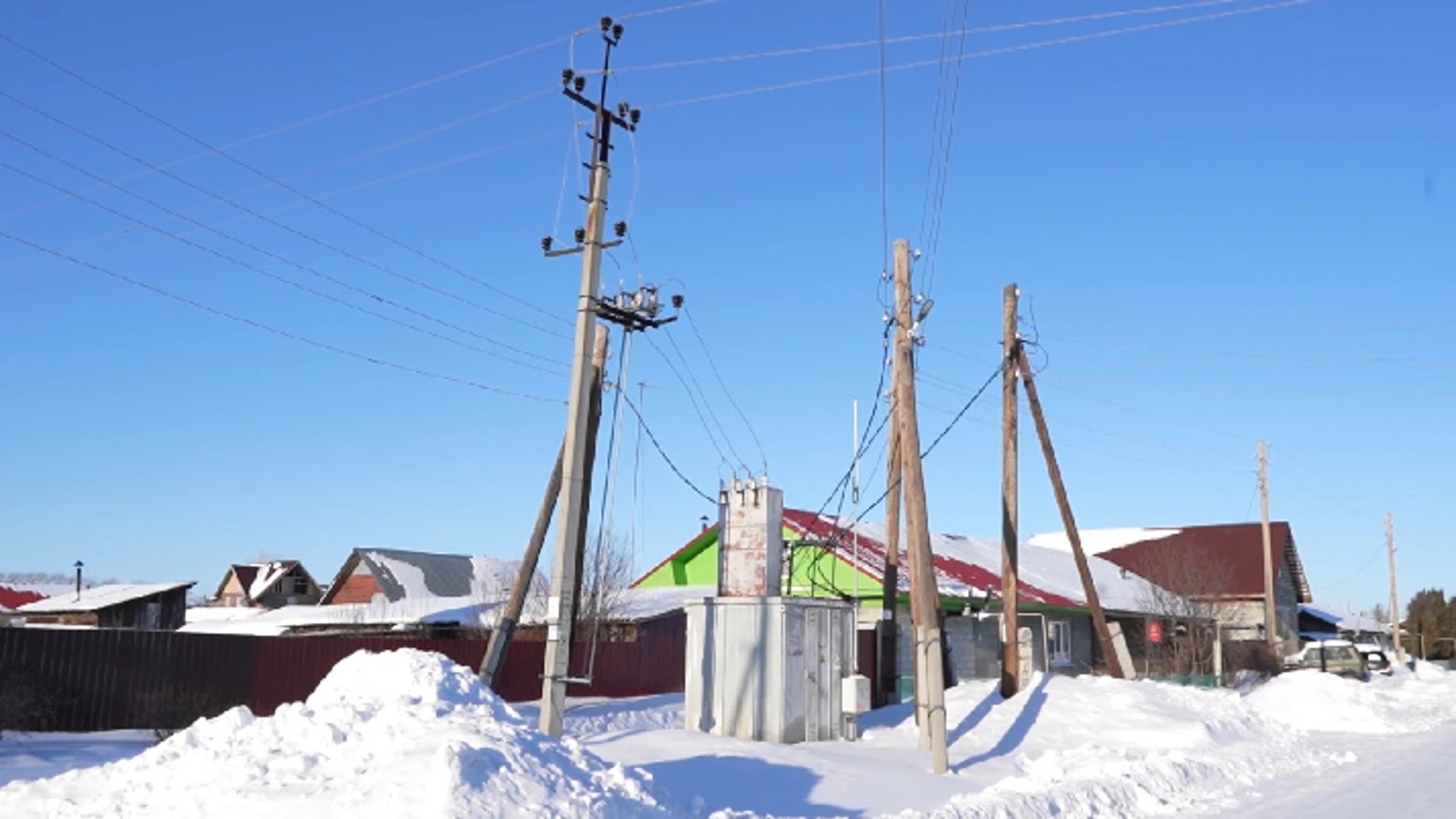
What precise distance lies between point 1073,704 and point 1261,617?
39.6 metres

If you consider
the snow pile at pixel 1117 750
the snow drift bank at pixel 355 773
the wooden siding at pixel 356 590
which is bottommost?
A: the snow pile at pixel 1117 750

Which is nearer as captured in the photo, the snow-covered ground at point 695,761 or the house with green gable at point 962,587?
the snow-covered ground at point 695,761

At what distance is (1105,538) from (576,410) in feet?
187

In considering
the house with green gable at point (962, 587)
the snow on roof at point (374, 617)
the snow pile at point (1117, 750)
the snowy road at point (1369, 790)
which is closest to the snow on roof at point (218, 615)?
the snow on roof at point (374, 617)

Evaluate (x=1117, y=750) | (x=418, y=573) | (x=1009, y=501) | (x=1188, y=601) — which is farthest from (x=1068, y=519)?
(x=418, y=573)

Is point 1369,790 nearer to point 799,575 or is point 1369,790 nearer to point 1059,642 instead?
point 799,575

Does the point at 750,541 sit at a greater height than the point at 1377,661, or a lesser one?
greater

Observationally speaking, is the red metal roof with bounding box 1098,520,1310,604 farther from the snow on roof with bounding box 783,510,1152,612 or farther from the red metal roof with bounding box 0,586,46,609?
the red metal roof with bounding box 0,586,46,609

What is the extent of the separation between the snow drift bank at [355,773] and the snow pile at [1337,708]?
20814 mm

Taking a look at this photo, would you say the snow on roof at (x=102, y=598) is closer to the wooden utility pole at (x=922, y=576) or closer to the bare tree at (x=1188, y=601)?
the bare tree at (x=1188, y=601)

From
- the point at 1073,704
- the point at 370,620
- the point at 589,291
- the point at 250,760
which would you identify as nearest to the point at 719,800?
the point at 250,760

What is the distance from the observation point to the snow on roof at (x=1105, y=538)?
211 feet

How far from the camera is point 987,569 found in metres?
42.5

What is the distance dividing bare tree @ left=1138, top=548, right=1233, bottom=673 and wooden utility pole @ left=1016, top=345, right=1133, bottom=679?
17.0 m
